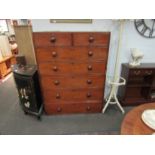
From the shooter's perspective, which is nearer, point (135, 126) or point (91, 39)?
point (135, 126)

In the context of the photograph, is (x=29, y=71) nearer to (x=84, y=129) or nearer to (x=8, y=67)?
(x=84, y=129)

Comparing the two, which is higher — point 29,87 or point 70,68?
point 70,68

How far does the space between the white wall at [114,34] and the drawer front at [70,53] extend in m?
0.47

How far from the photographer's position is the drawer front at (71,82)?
76.3 inches

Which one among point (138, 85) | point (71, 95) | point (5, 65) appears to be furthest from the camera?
point (5, 65)

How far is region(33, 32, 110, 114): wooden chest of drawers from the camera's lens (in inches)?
67.8

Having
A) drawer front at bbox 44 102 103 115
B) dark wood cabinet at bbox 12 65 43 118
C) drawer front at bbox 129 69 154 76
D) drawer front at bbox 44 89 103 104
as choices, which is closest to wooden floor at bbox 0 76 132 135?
drawer front at bbox 44 102 103 115

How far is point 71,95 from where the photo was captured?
2.05 meters

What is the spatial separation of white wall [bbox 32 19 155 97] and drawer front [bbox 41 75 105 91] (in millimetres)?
578

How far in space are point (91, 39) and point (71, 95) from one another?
92cm

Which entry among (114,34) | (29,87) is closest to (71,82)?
(29,87)

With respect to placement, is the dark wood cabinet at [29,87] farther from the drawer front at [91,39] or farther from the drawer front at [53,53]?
the drawer front at [91,39]

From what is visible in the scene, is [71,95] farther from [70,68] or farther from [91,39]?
[91,39]

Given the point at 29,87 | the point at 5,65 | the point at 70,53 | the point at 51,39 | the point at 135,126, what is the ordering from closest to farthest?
the point at 135,126, the point at 51,39, the point at 70,53, the point at 29,87, the point at 5,65
